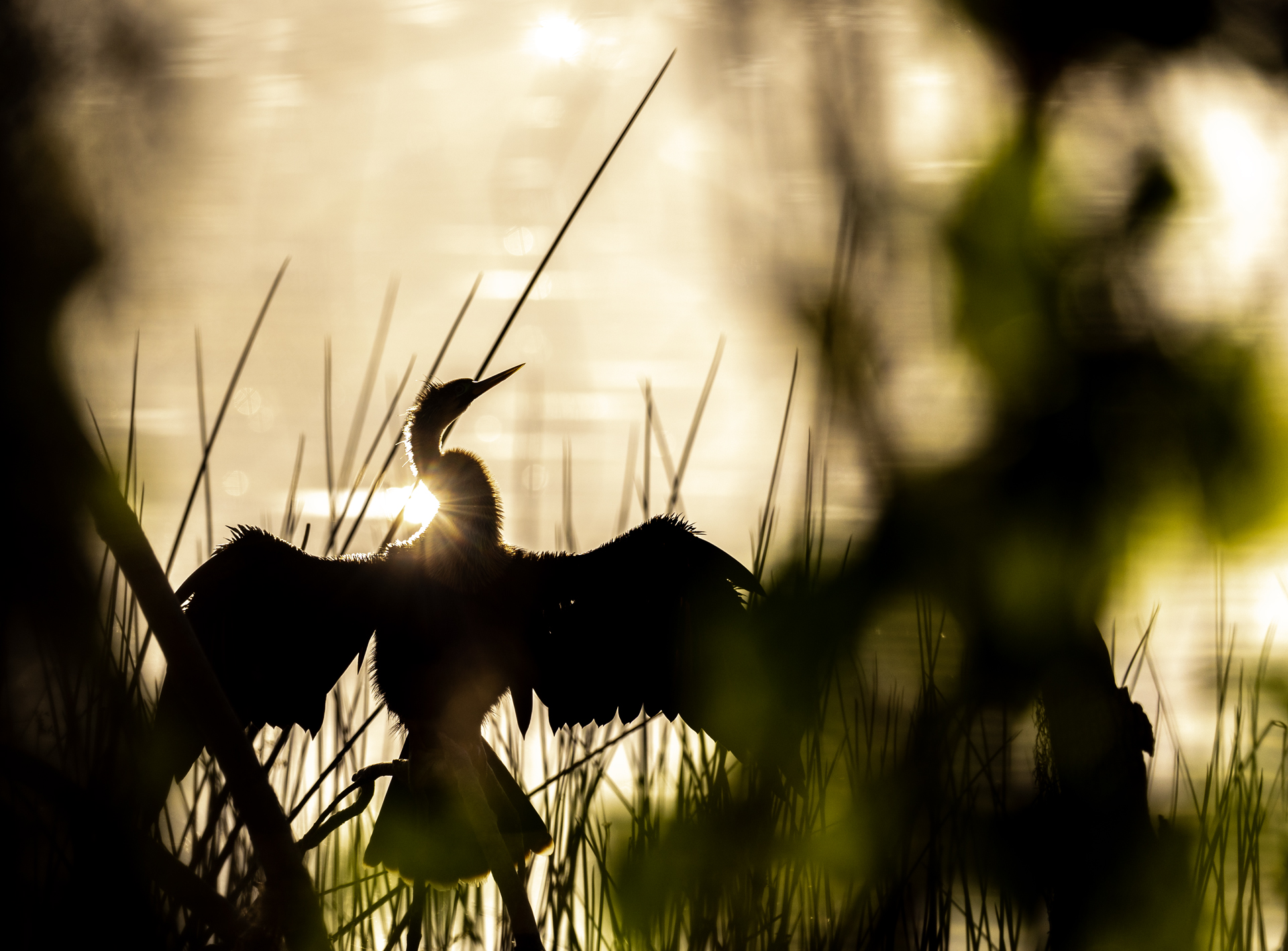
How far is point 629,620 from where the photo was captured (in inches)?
74.5

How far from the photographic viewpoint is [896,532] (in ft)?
5.88

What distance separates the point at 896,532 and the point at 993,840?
1.96 ft

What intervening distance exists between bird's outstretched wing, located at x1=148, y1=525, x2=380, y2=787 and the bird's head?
45 cm

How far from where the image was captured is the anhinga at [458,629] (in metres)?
1.82

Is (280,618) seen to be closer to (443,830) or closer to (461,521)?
(461,521)

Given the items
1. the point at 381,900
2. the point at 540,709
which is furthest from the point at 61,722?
the point at 540,709

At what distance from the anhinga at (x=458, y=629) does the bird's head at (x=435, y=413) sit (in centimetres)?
35

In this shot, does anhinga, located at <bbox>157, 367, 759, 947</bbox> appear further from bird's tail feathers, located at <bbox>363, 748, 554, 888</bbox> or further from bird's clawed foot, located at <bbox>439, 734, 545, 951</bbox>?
bird's clawed foot, located at <bbox>439, 734, 545, 951</bbox>

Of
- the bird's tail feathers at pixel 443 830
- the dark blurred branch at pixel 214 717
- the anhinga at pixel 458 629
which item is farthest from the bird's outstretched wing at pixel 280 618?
the dark blurred branch at pixel 214 717

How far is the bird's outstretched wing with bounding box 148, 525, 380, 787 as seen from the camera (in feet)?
6.08

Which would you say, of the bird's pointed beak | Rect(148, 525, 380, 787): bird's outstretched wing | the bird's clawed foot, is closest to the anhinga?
Rect(148, 525, 380, 787): bird's outstretched wing

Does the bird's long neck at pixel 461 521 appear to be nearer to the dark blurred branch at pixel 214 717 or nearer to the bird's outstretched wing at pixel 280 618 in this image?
the bird's outstretched wing at pixel 280 618

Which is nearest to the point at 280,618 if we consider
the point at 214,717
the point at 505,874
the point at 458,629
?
the point at 458,629

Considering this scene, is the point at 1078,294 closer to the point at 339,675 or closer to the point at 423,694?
the point at 423,694
